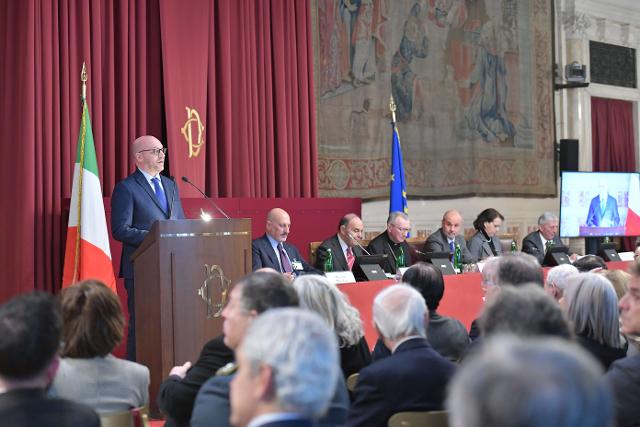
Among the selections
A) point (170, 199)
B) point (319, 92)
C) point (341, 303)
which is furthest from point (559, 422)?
point (319, 92)

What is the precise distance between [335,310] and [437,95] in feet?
27.6

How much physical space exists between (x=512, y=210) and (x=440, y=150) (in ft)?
5.30

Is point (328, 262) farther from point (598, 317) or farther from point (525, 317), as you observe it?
point (525, 317)

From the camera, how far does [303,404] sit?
61.1 inches

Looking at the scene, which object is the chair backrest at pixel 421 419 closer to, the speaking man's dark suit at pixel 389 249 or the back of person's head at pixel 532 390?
the back of person's head at pixel 532 390

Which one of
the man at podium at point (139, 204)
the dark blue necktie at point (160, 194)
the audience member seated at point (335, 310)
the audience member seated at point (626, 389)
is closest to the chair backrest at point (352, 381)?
the audience member seated at point (335, 310)

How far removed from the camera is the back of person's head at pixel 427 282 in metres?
4.04

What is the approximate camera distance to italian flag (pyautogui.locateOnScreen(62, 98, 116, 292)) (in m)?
6.52

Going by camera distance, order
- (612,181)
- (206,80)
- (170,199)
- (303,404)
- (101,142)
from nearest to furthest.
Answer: (303,404) < (170,199) < (101,142) < (206,80) < (612,181)

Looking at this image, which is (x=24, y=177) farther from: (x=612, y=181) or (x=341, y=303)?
(x=612, y=181)

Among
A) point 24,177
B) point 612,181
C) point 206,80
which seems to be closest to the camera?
point 24,177

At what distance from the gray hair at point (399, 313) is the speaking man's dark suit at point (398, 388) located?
0.53ft

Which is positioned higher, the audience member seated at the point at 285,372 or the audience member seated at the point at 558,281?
the audience member seated at the point at 285,372

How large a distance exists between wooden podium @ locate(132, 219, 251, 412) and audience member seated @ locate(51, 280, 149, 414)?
1.67 m
